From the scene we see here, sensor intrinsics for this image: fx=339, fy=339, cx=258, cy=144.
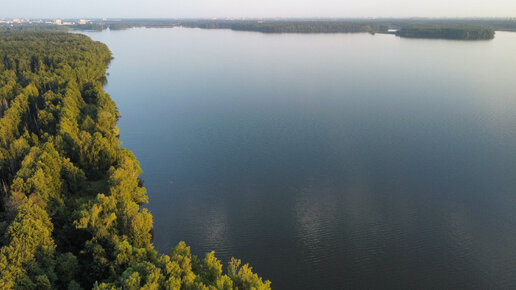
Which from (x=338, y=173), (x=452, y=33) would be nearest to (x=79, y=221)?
(x=338, y=173)

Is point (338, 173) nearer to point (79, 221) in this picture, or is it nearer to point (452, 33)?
point (79, 221)

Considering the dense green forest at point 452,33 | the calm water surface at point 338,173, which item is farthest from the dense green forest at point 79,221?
the dense green forest at point 452,33

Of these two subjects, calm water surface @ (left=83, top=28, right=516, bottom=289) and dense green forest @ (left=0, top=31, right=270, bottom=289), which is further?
calm water surface @ (left=83, top=28, right=516, bottom=289)

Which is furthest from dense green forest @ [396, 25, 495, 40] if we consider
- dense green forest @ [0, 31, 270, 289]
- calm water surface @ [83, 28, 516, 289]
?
dense green forest @ [0, 31, 270, 289]

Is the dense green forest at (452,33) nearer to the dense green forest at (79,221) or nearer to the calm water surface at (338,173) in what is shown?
the calm water surface at (338,173)

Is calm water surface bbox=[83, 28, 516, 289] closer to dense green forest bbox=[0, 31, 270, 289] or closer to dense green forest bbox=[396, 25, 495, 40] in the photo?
dense green forest bbox=[0, 31, 270, 289]

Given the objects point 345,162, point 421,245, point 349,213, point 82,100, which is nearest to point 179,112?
point 82,100

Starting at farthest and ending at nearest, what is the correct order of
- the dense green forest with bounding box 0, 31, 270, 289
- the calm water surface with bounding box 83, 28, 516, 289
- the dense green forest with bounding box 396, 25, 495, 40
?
the dense green forest with bounding box 396, 25, 495, 40, the calm water surface with bounding box 83, 28, 516, 289, the dense green forest with bounding box 0, 31, 270, 289
